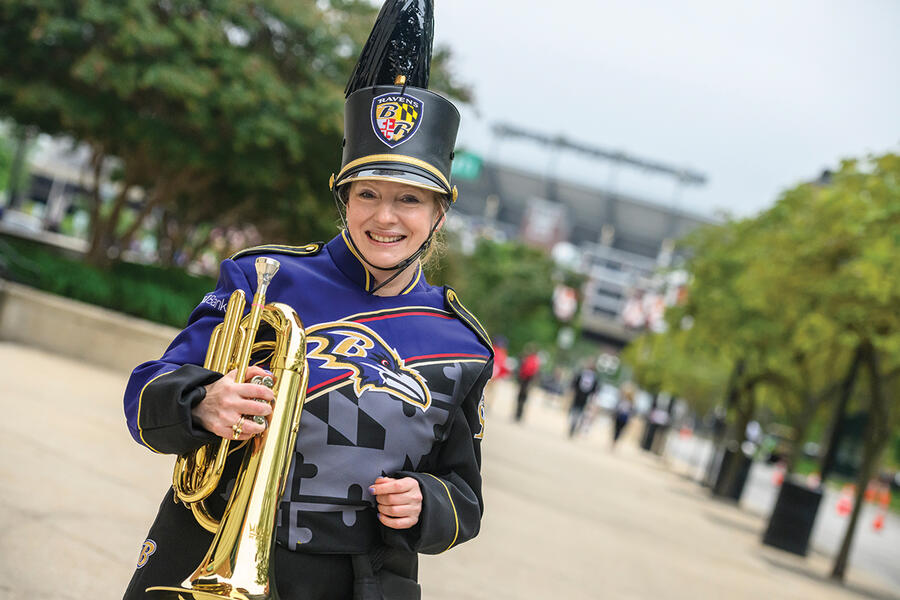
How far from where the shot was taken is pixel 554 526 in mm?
9703

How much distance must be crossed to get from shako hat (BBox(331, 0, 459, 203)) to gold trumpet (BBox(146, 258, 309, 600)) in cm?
41

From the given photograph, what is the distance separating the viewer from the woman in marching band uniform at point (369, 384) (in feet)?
6.48

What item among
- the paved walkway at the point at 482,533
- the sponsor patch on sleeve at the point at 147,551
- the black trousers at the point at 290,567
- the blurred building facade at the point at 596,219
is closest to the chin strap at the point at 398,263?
the black trousers at the point at 290,567

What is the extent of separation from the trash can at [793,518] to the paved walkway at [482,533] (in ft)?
0.81

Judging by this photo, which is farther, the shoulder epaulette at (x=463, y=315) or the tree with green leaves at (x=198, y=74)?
the tree with green leaves at (x=198, y=74)

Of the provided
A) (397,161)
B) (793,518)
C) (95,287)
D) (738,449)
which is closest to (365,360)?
(397,161)

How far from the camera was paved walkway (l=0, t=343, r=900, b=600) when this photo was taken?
184 inches

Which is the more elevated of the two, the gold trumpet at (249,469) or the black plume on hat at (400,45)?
the black plume on hat at (400,45)

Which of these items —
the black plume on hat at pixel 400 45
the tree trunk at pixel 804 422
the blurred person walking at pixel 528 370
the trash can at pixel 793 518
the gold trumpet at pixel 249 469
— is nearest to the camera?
the gold trumpet at pixel 249 469

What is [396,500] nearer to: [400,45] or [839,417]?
[400,45]

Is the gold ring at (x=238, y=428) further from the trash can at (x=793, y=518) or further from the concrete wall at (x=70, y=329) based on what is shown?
the trash can at (x=793, y=518)

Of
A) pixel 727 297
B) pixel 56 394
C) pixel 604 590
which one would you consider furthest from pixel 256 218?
pixel 604 590

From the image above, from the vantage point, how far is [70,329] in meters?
11.7

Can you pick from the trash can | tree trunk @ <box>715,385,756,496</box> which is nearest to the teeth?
the trash can
